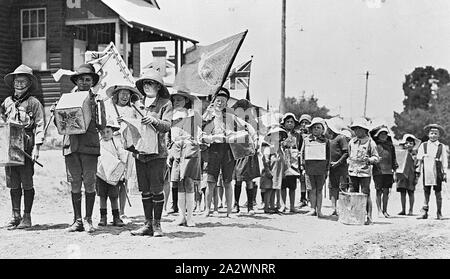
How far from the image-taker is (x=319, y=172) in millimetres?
9516

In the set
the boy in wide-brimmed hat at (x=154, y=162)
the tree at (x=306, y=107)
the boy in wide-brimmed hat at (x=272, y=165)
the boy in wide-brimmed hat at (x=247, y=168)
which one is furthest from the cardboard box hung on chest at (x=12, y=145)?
the tree at (x=306, y=107)

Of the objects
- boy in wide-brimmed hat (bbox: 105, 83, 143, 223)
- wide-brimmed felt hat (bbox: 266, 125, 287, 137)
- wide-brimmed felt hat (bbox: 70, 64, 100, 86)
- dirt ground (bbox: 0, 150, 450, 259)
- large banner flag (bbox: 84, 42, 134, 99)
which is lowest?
dirt ground (bbox: 0, 150, 450, 259)

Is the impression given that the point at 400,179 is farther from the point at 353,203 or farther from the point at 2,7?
the point at 2,7

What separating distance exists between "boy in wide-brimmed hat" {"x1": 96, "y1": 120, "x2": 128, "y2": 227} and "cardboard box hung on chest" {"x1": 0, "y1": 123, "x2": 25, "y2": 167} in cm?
101

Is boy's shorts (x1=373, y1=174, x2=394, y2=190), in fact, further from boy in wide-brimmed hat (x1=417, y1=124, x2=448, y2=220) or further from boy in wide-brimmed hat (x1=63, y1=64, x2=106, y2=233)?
boy in wide-brimmed hat (x1=63, y1=64, x2=106, y2=233)

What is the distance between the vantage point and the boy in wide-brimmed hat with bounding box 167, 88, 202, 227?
7816 millimetres

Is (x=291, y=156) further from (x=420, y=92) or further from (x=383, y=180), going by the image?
(x=420, y=92)

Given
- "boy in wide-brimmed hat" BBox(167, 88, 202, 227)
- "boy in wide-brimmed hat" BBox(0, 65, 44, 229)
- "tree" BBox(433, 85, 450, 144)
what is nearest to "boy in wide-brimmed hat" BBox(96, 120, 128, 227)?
"boy in wide-brimmed hat" BBox(167, 88, 202, 227)

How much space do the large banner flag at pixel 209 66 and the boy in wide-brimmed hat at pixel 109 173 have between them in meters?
1.33

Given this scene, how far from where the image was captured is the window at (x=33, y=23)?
18125 millimetres

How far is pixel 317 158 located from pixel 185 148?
2.59 metres

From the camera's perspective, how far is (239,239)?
6.93 metres
